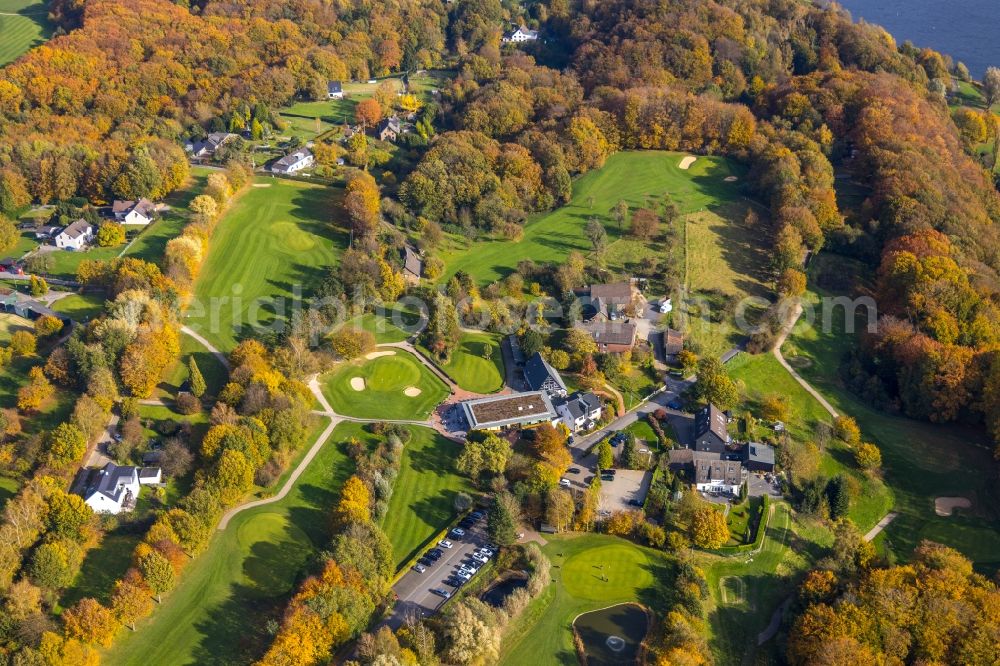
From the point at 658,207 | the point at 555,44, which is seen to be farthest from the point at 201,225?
the point at 555,44

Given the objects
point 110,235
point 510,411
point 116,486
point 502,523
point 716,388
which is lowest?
point 116,486

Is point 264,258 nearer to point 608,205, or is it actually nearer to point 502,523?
point 608,205

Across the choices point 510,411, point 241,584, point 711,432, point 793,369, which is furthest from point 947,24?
point 241,584

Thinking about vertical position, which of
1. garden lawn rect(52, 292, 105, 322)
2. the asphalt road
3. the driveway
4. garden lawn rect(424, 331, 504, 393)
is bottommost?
the asphalt road

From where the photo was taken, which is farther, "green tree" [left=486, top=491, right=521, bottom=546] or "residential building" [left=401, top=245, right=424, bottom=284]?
"residential building" [left=401, top=245, right=424, bottom=284]

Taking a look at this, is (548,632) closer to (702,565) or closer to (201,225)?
(702,565)

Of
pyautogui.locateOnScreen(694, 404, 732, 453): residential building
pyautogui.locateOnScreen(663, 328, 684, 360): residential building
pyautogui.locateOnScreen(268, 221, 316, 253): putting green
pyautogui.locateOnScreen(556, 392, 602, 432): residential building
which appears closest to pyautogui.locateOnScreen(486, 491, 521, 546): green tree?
pyautogui.locateOnScreen(556, 392, 602, 432): residential building

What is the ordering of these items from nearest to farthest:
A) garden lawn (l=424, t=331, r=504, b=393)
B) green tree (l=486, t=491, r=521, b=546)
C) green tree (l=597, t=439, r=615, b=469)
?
1. green tree (l=486, t=491, r=521, b=546)
2. green tree (l=597, t=439, r=615, b=469)
3. garden lawn (l=424, t=331, r=504, b=393)

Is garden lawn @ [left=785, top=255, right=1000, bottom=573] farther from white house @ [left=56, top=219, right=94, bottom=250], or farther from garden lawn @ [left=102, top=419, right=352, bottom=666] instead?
white house @ [left=56, top=219, right=94, bottom=250]
